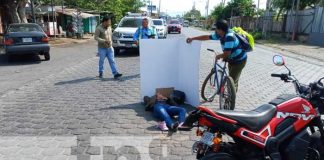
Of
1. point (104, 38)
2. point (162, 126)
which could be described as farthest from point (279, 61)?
point (104, 38)

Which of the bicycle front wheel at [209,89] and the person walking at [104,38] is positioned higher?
the person walking at [104,38]

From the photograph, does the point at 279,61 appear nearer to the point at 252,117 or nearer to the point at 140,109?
the point at 252,117

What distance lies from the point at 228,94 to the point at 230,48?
2.88 ft

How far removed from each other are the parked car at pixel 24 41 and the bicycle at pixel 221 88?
889 cm

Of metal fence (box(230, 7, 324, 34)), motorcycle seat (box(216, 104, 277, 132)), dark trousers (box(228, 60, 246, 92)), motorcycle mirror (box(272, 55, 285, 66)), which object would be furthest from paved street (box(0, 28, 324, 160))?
metal fence (box(230, 7, 324, 34))

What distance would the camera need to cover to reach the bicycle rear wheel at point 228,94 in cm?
604

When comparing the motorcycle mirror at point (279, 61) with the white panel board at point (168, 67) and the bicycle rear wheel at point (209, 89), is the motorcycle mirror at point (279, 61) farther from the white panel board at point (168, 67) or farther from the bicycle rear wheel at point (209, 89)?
the bicycle rear wheel at point (209, 89)

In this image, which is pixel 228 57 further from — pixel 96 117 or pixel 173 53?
pixel 96 117

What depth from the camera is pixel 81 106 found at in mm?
6859

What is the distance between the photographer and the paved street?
4535 mm

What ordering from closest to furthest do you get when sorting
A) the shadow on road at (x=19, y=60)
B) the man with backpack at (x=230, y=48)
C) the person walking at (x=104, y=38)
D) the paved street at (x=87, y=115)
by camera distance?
the paved street at (x=87, y=115) < the man with backpack at (x=230, y=48) < the person walking at (x=104, y=38) < the shadow on road at (x=19, y=60)

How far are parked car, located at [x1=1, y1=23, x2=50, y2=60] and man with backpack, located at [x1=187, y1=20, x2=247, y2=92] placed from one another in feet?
30.2

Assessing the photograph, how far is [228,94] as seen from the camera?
20.2 ft

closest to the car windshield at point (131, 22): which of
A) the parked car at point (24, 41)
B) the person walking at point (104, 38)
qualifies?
the parked car at point (24, 41)
